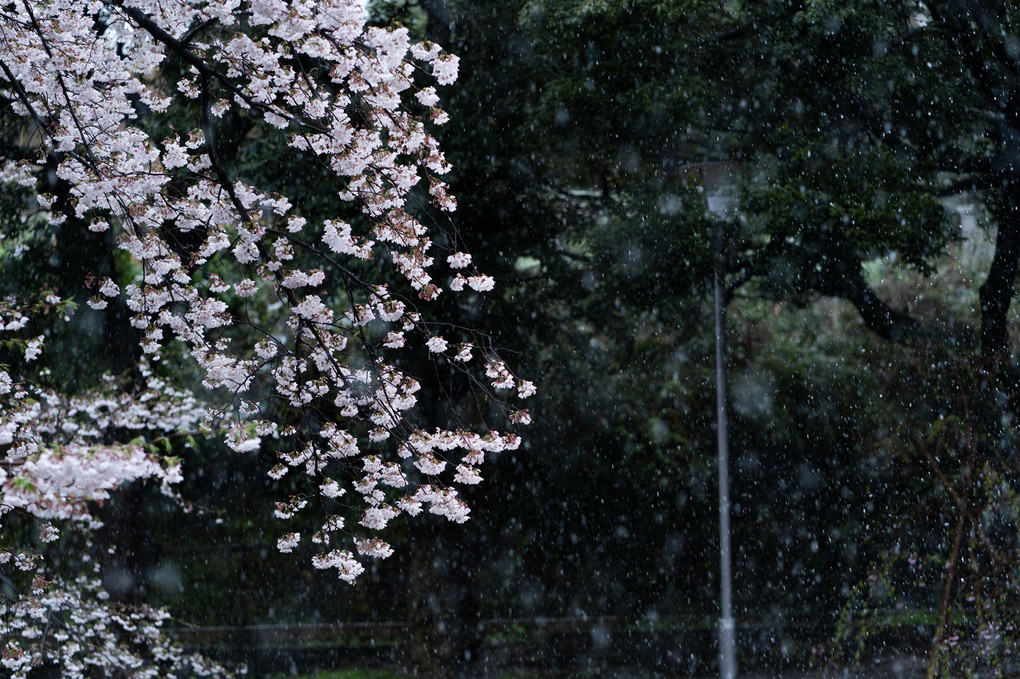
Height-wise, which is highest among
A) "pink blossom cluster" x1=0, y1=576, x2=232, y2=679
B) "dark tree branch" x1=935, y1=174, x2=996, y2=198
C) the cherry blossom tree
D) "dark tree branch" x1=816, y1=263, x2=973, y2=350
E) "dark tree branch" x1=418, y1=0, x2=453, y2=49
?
"dark tree branch" x1=418, y1=0, x2=453, y2=49

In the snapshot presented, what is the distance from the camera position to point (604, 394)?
915 cm

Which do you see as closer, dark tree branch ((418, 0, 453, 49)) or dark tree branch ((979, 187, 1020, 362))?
dark tree branch ((979, 187, 1020, 362))

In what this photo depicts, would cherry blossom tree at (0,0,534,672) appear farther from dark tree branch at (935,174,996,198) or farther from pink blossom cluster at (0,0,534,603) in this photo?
dark tree branch at (935,174,996,198)

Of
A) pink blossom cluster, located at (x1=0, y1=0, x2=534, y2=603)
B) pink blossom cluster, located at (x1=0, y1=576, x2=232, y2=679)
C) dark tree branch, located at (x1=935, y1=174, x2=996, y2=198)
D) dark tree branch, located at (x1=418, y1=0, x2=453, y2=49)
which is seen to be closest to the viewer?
pink blossom cluster, located at (x1=0, y1=0, x2=534, y2=603)

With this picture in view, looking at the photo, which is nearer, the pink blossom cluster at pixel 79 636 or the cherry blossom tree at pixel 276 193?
the cherry blossom tree at pixel 276 193

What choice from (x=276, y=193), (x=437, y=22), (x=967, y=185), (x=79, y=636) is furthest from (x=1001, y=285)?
(x=79, y=636)

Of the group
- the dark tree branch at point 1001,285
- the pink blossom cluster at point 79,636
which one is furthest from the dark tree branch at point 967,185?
the pink blossom cluster at point 79,636

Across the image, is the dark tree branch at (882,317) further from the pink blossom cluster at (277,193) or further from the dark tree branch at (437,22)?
the pink blossom cluster at (277,193)

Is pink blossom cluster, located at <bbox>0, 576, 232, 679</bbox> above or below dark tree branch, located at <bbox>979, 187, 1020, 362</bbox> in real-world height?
below

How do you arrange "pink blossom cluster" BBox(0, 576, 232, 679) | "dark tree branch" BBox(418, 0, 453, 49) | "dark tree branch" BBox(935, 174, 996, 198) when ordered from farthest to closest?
"dark tree branch" BBox(418, 0, 453, 49) → "dark tree branch" BBox(935, 174, 996, 198) → "pink blossom cluster" BBox(0, 576, 232, 679)

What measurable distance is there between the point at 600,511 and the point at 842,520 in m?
2.34

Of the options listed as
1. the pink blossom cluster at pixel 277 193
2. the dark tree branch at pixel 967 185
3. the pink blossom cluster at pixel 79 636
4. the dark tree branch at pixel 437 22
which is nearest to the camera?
the pink blossom cluster at pixel 277 193

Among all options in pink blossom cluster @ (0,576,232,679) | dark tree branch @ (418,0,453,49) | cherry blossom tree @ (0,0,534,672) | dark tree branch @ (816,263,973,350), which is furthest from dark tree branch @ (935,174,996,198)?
pink blossom cluster @ (0,576,232,679)

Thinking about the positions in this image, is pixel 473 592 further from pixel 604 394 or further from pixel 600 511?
pixel 604 394
